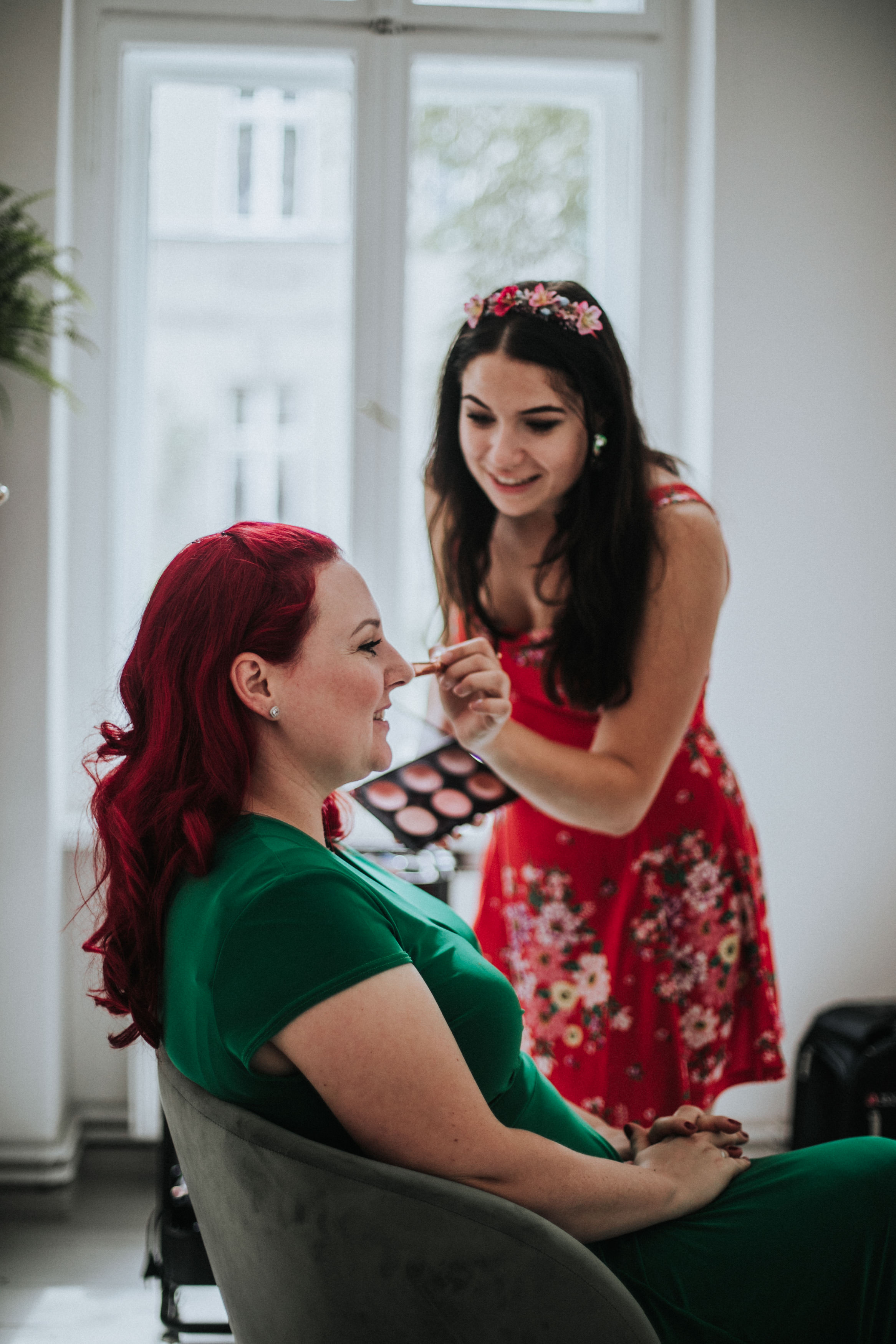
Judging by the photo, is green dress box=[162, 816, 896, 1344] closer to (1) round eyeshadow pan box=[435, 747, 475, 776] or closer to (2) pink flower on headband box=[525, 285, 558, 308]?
(1) round eyeshadow pan box=[435, 747, 475, 776]

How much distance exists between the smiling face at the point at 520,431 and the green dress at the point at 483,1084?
0.65 meters

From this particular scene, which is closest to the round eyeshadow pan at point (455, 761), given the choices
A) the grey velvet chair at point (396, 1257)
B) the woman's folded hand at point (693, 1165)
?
the woman's folded hand at point (693, 1165)

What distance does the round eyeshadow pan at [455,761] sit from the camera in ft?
4.86

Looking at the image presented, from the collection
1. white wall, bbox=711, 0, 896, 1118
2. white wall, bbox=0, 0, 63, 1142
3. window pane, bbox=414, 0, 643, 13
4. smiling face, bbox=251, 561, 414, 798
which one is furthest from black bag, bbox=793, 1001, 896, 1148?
window pane, bbox=414, 0, 643, 13

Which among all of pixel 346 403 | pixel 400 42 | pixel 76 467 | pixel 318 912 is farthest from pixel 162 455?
pixel 318 912

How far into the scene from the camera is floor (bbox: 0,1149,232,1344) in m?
1.98

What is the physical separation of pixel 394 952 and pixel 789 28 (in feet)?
8.33

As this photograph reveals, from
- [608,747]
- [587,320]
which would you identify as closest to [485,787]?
[608,747]

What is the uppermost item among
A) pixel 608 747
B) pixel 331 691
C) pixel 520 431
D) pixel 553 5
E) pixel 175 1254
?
pixel 553 5

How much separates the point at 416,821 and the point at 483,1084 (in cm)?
52

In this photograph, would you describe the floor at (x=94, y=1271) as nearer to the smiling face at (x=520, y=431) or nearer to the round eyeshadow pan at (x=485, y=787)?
the round eyeshadow pan at (x=485, y=787)

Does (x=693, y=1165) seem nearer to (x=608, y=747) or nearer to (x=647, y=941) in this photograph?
(x=647, y=941)

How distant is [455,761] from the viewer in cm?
149

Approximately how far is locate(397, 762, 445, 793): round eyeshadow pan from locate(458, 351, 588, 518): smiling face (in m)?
0.39
